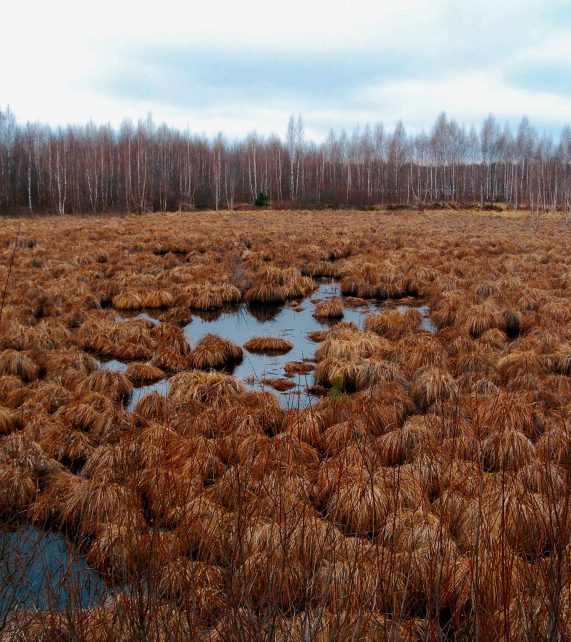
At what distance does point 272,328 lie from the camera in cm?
1158

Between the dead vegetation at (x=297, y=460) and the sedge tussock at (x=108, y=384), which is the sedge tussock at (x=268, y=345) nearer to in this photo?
the dead vegetation at (x=297, y=460)

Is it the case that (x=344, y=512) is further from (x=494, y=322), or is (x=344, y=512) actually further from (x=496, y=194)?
(x=496, y=194)

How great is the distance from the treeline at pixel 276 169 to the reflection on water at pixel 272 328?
35.5 metres

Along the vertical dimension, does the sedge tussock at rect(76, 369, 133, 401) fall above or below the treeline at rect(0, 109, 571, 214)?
below

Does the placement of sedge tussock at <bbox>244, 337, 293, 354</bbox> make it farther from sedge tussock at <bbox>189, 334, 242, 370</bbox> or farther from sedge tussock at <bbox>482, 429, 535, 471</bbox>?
sedge tussock at <bbox>482, 429, 535, 471</bbox>

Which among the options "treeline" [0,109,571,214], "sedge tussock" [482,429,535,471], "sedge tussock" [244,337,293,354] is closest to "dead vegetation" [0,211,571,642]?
"sedge tussock" [482,429,535,471]

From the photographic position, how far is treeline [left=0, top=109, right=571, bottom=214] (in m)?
51.7

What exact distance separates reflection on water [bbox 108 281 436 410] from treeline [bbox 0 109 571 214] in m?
35.5

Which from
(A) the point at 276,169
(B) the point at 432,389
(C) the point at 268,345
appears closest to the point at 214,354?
(C) the point at 268,345

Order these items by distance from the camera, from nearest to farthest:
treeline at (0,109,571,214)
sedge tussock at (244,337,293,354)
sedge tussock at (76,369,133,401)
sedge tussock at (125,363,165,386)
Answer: sedge tussock at (76,369,133,401), sedge tussock at (125,363,165,386), sedge tussock at (244,337,293,354), treeline at (0,109,571,214)

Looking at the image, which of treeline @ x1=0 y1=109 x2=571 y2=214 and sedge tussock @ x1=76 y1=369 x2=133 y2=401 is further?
treeline @ x1=0 y1=109 x2=571 y2=214

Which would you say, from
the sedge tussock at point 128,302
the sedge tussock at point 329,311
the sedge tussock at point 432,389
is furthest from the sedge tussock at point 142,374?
the sedge tussock at point 329,311

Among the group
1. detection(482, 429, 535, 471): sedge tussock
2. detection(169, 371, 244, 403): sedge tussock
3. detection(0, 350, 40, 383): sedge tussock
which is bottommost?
detection(482, 429, 535, 471): sedge tussock

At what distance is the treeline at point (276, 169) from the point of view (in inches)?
2035
